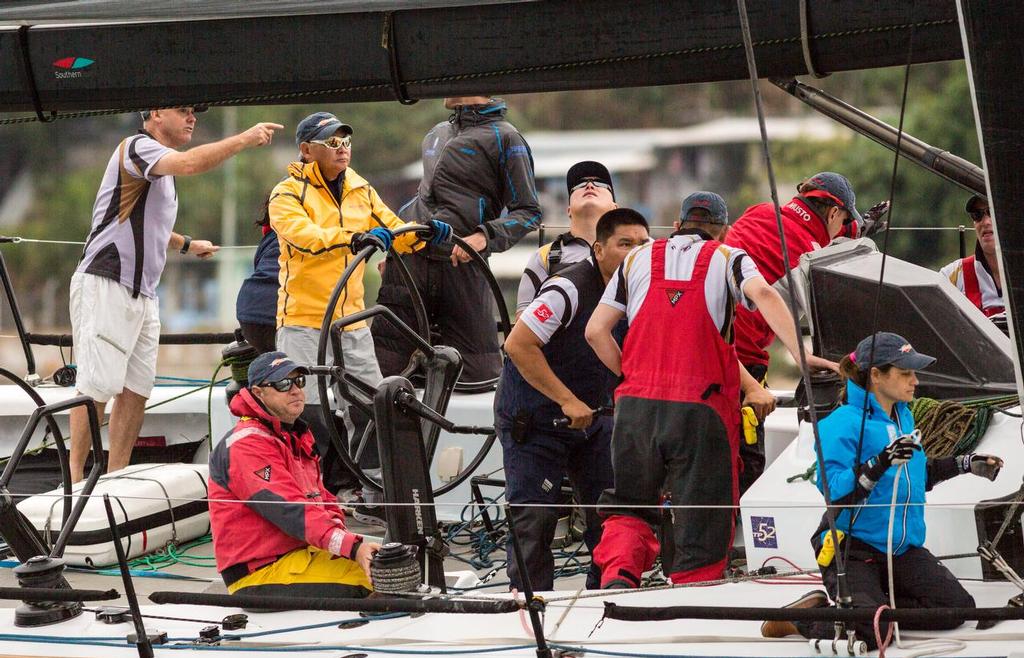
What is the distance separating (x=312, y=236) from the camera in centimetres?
431

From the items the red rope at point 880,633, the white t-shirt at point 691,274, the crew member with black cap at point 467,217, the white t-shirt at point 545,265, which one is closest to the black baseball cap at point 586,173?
the white t-shirt at point 545,265

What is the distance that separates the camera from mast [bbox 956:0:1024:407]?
2.47 meters

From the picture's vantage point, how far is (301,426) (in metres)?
3.51

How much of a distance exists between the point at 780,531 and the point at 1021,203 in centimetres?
115

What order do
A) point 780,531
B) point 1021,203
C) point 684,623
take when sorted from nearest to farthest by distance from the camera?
1. point 1021,203
2. point 684,623
3. point 780,531

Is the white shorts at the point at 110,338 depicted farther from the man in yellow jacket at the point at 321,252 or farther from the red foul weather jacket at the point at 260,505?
the red foul weather jacket at the point at 260,505

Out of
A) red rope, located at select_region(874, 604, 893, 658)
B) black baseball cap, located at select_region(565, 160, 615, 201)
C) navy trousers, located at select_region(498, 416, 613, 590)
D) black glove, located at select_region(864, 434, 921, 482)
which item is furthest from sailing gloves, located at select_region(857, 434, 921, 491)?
black baseball cap, located at select_region(565, 160, 615, 201)

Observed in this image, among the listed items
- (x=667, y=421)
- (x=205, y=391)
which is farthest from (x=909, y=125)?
(x=667, y=421)

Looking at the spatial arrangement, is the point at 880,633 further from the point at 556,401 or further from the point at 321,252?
the point at 321,252

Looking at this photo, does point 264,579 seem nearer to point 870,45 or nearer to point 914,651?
point 914,651

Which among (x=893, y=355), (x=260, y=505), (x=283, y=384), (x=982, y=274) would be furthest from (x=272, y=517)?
(x=982, y=274)

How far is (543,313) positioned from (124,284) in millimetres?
1482

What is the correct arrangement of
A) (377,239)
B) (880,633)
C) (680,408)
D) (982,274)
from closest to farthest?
1. (880,633)
2. (680,408)
3. (377,239)
4. (982,274)

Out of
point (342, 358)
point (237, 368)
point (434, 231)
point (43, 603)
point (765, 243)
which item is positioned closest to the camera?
point (43, 603)
